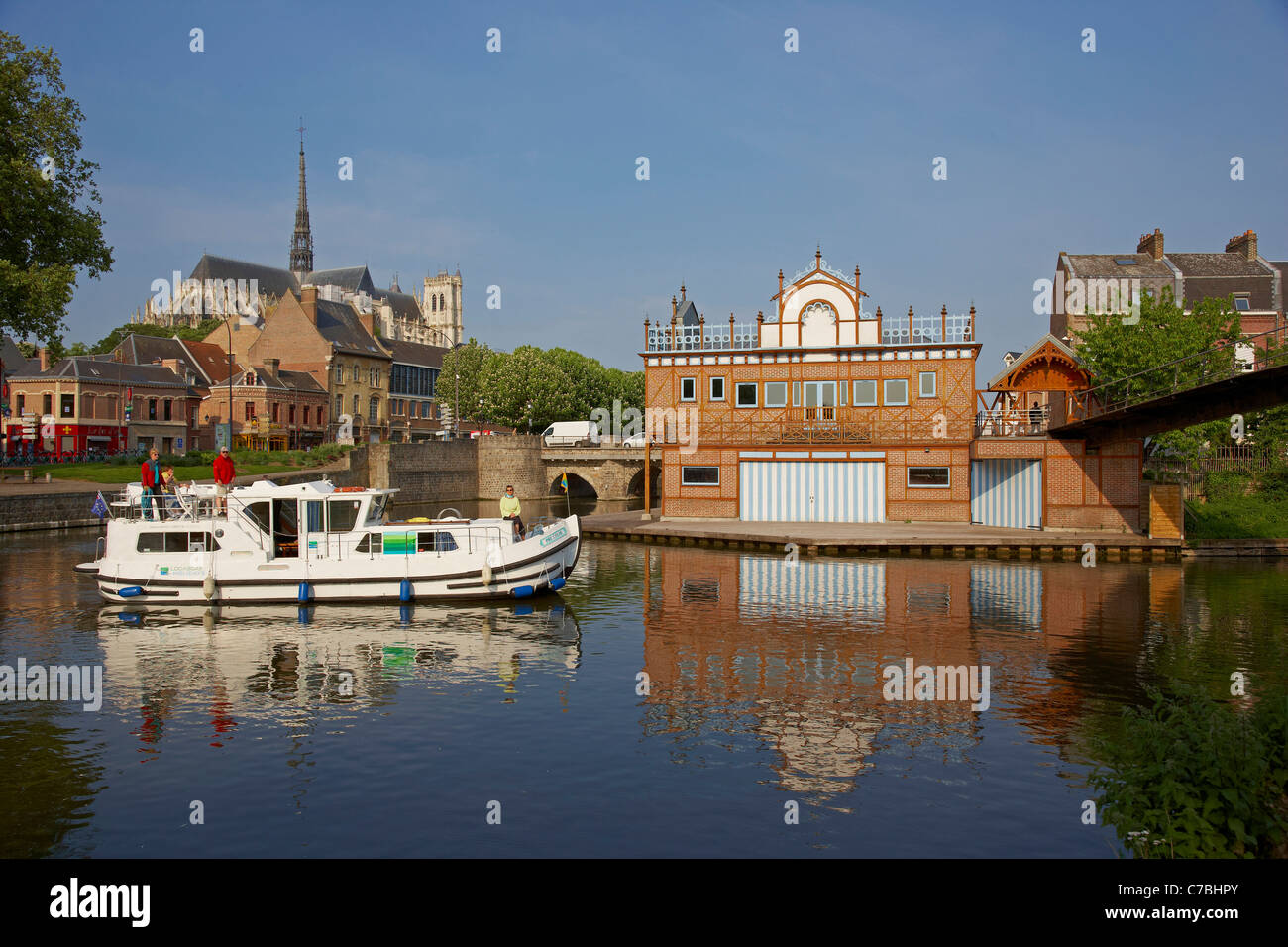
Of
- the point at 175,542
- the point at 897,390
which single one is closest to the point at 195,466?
the point at 175,542

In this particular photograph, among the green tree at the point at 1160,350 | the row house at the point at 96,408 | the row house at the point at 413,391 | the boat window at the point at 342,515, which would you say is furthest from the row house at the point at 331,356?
the green tree at the point at 1160,350

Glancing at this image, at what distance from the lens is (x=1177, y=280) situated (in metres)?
66.2

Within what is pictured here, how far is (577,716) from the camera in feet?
56.3

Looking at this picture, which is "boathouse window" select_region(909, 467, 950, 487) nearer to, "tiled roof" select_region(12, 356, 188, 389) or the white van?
the white van

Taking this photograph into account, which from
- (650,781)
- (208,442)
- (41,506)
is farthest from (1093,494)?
(208,442)

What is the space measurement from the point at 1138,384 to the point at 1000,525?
896cm

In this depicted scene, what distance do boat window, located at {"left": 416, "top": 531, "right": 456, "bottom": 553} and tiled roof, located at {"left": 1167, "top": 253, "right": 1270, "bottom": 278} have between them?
61510mm

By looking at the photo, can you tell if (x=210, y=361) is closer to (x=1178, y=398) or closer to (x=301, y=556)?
(x=301, y=556)

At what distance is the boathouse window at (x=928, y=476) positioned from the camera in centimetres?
4406

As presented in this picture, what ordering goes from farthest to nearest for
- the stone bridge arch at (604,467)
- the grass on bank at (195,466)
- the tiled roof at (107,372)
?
1. the tiled roof at (107,372)
2. the stone bridge arch at (604,467)
3. the grass on bank at (195,466)

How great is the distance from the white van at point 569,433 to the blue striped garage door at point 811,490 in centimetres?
3671

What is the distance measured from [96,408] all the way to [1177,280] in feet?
273

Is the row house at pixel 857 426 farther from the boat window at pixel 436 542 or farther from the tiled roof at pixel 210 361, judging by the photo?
the tiled roof at pixel 210 361
